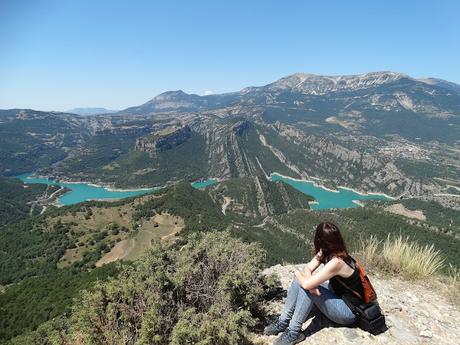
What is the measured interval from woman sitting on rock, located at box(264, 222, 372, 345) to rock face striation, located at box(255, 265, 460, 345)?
1.06ft

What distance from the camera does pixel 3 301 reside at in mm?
55969

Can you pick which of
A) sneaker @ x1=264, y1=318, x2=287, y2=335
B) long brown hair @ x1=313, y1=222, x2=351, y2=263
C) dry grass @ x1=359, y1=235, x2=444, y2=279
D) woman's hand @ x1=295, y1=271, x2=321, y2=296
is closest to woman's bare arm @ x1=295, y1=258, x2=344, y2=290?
woman's hand @ x1=295, y1=271, x2=321, y2=296

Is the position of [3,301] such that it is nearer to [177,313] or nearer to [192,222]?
[192,222]

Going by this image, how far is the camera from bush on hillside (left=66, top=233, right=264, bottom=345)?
19.1ft

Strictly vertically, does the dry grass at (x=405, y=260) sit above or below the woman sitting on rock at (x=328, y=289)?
below

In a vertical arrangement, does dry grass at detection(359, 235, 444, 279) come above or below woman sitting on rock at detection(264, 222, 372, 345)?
below

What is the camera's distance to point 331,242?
645 centimetres

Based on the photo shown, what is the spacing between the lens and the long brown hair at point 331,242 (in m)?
6.39

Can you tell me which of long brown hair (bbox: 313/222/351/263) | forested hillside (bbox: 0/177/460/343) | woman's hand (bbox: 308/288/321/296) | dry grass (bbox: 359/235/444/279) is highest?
long brown hair (bbox: 313/222/351/263)

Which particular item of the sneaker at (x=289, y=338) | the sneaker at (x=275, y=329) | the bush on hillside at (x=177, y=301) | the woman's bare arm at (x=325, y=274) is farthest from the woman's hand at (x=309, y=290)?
the bush on hillside at (x=177, y=301)

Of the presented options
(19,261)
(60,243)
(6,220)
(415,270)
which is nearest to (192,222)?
(60,243)

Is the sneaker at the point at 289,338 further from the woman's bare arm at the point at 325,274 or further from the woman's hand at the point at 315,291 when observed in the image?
the woman's bare arm at the point at 325,274

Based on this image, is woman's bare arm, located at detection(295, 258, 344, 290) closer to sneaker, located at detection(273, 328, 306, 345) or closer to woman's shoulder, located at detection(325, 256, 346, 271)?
woman's shoulder, located at detection(325, 256, 346, 271)

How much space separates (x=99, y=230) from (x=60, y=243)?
445 inches
